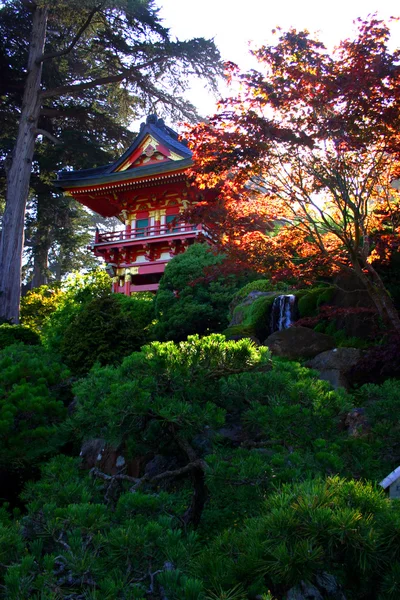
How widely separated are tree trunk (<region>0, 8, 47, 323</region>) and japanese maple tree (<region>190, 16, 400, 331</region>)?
405 inches

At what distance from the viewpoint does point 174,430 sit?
3.71 m

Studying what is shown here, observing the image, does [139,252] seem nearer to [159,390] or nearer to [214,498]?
[159,390]

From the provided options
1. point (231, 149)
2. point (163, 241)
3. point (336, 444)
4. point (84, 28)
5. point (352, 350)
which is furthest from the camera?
point (163, 241)

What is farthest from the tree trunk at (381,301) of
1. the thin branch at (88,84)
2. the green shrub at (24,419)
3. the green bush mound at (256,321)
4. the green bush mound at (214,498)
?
the thin branch at (88,84)

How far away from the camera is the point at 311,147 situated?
21.9 ft

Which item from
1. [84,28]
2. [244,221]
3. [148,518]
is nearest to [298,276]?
[244,221]

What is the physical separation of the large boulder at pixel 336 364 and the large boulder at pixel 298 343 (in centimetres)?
48

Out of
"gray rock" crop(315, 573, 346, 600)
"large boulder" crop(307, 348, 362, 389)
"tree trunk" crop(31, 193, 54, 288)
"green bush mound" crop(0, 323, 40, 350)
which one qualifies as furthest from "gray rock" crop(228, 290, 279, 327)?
"tree trunk" crop(31, 193, 54, 288)

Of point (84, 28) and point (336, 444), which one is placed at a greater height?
point (84, 28)

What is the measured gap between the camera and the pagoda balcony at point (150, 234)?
58.7 feet

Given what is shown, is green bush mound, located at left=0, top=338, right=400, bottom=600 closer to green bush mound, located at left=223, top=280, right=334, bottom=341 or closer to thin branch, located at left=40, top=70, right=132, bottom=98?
green bush mound, located at left=223, top=280, right=334, bottom=341

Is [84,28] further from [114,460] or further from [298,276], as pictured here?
[114,460]

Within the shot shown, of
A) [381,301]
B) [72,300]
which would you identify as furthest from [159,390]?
[72,300]

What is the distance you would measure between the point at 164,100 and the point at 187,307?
11.1m
